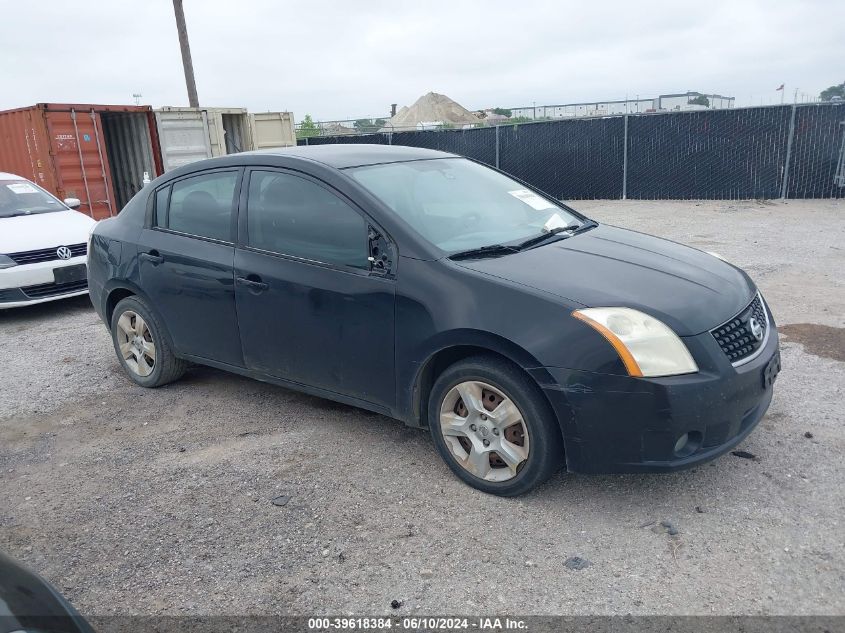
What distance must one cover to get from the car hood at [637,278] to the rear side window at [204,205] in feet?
5.64

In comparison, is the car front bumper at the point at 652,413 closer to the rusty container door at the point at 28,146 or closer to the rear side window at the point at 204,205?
the rear side window at the point at 204,205

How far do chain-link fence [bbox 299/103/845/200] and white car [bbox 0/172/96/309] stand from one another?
11782mm

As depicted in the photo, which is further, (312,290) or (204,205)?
(204,205)

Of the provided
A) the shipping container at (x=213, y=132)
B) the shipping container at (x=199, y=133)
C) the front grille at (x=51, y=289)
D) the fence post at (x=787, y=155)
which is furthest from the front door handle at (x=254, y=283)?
the fence post at (x=787, y=155)

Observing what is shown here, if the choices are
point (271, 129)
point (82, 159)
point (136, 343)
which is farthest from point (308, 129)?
point (136, 343)

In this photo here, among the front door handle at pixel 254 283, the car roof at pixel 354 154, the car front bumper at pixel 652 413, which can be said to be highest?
the car roof at pixel 354 154

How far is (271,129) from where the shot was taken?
672 inches

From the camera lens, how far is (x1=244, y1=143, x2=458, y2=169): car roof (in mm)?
4105

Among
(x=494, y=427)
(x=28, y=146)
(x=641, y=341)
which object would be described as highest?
(x=28, y=146)

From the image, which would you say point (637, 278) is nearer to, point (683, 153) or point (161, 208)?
point (161, 208)

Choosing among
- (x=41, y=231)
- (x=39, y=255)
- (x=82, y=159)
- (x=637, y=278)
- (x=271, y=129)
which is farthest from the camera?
(x=271, y=129)

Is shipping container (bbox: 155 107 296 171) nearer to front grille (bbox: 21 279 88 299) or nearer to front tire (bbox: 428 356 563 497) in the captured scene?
front grille (bbox: 21 279 88 299)

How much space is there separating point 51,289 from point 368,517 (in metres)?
5.70

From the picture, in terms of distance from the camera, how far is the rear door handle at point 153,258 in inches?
185
